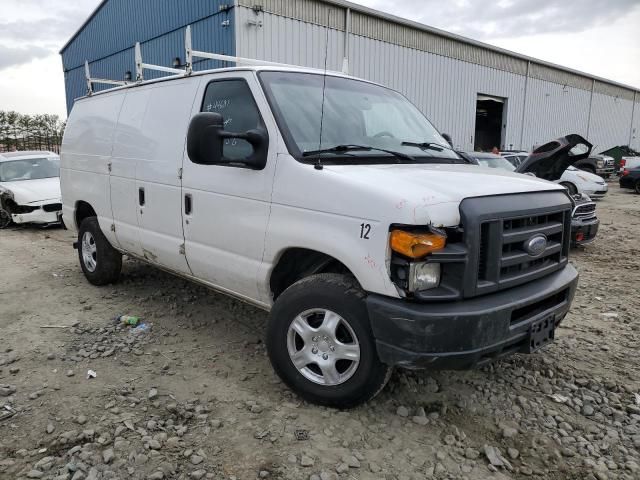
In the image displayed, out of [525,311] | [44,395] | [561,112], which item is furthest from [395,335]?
[561,112]

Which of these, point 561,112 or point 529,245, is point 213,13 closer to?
point 529,245

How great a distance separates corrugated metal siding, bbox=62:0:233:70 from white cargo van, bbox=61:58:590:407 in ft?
36.3

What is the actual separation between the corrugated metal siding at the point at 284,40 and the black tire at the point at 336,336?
39.0 ft

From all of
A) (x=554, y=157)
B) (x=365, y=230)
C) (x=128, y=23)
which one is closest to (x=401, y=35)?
(x=128, y=23)

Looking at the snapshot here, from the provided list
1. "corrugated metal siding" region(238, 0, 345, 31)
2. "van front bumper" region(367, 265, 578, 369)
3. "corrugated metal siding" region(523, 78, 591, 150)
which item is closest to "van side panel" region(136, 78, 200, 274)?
"van front bumper" region(367, 265, 578, 369)

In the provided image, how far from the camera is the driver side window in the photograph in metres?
3.46

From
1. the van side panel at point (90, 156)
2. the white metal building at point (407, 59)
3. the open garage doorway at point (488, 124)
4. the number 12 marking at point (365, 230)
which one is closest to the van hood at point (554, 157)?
the number 12 marking at point (365, 230)

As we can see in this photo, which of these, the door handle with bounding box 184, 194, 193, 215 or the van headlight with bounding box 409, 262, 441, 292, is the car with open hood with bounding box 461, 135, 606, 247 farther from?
the door handle with bounding box 184, 194, 193, 215

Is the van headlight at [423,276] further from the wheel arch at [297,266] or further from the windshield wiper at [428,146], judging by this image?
the windshield wiper at [428,146]

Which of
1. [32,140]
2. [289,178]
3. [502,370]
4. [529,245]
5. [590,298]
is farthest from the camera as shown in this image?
[32,140]

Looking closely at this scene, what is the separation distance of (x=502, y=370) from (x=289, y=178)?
7.06 feet

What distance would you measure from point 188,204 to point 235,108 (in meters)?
0.85

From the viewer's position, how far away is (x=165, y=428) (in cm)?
293

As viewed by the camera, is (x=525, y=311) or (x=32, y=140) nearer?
(x=525, y=311)
